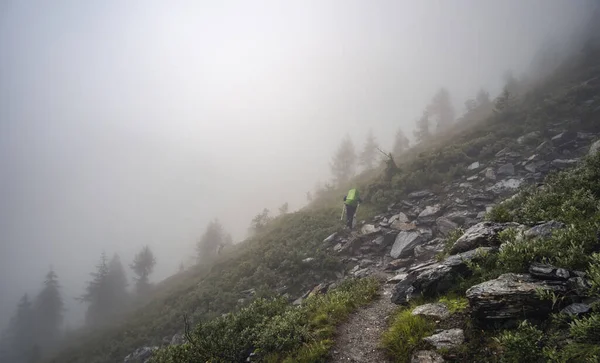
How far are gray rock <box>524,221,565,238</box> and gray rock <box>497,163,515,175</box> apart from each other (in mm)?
15500

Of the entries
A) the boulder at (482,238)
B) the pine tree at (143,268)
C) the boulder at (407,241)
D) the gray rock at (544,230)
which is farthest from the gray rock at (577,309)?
the pine tree at (143,268)

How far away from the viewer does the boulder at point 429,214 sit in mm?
18281

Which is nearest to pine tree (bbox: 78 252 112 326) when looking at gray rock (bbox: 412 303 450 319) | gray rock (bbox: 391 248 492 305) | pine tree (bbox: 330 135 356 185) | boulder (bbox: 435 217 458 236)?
pine tree (bbox: 330 135 356 185)

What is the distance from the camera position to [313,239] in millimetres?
21719

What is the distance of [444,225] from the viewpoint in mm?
17016

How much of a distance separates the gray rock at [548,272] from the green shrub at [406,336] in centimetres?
253

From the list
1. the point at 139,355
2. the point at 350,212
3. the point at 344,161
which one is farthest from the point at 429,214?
the point at 344,161

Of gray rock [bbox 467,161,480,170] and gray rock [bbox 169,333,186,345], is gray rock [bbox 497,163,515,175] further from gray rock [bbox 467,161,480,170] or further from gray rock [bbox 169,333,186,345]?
gray rock [bbox 169,333,186,345]

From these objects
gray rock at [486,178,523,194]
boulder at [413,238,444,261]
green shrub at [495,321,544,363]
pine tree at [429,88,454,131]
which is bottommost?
boulder at [413,238,444,261]

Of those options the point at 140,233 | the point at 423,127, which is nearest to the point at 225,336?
the point at 423,127

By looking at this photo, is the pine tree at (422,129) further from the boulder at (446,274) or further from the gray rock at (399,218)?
the boulder at (446,274)

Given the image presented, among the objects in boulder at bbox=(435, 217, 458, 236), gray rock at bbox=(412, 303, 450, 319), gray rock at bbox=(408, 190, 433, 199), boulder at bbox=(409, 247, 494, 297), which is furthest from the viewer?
gray rock at bbox=(408, 190, 433, 199)

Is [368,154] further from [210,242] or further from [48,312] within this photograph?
[48,312]

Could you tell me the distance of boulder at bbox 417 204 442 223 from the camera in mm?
18281
